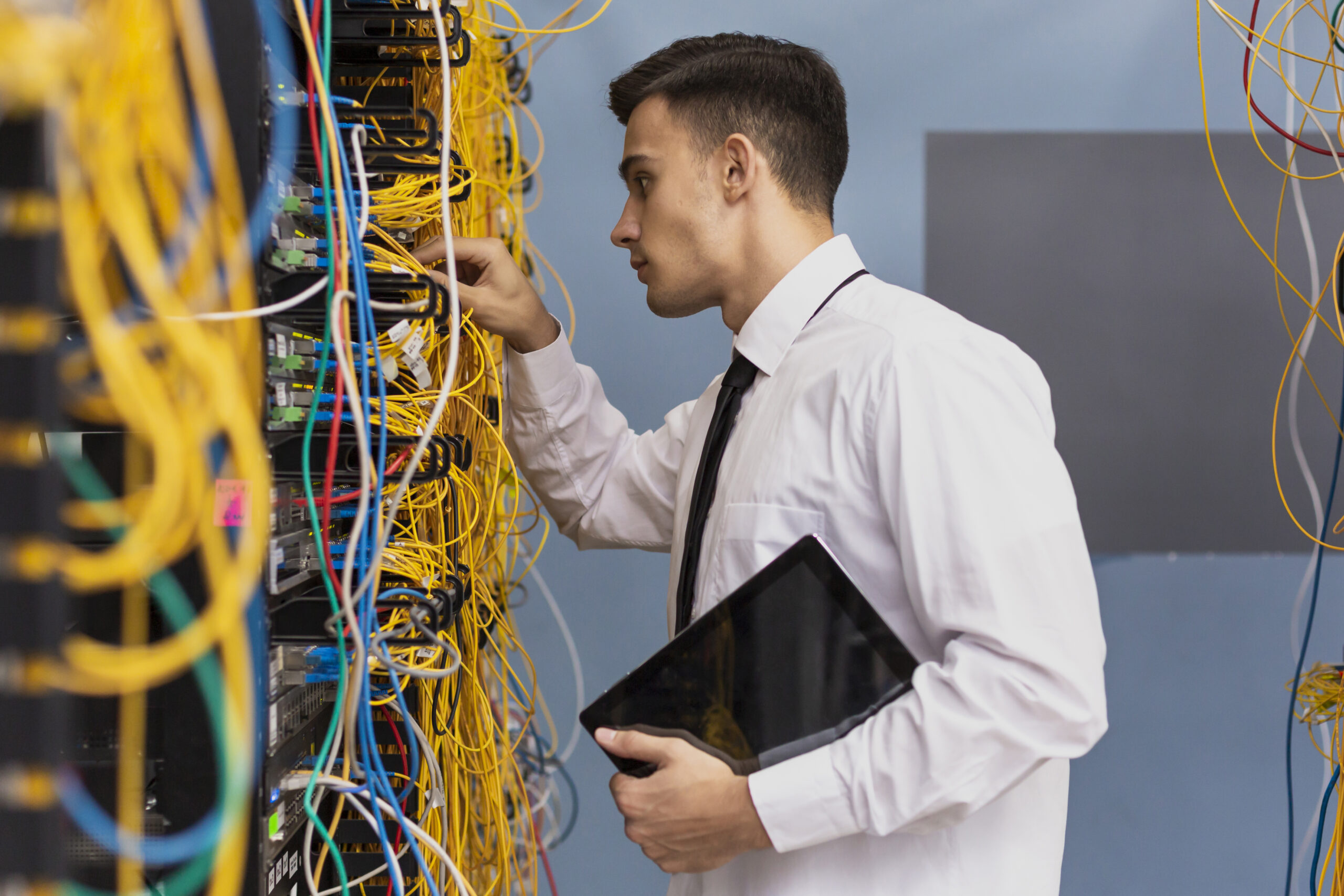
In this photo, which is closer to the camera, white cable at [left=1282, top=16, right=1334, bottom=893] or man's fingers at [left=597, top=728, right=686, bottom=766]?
man's fingers at [left=597, top=728, right=686, bottom=766]

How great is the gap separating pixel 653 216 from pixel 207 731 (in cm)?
79

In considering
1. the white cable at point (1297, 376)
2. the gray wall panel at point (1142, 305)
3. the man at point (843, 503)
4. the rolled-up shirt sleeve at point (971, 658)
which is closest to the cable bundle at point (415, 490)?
the man at point (843, 503)

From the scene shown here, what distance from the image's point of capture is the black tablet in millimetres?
782

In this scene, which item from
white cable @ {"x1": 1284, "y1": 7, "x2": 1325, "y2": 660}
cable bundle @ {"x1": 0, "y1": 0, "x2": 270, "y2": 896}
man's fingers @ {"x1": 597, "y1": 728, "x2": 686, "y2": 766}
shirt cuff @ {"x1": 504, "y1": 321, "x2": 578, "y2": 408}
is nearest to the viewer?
cable bundle @ {"x1": 0, "y1": 0, "x2": 270, "y2": 896}

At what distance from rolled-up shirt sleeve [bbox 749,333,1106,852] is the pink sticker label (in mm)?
487

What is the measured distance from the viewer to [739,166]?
1.12 m

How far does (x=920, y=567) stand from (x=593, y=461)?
707 mm

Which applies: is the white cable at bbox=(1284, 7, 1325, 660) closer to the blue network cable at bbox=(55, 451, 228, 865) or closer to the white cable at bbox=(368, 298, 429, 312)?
the white cable at bbox=(368, 298, 429, 312)

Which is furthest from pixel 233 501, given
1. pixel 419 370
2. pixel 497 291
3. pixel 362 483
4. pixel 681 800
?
pixel 497 291

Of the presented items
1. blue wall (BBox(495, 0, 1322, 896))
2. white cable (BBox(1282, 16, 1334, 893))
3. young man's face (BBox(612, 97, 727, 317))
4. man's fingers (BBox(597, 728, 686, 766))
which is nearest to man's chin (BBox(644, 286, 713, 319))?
young man's face (BBox(612, 97, 727, 317))

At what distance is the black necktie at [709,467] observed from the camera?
3.34ft


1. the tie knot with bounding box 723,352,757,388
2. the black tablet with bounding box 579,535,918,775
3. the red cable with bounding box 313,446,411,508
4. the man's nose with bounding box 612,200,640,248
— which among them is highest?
the man's nose with bounding box 612,200,640,248

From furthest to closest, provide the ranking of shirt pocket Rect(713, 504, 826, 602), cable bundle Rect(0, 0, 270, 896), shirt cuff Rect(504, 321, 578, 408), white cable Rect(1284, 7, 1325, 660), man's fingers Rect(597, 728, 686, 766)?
white cable Rect(1284, 7, 1325, 660), shirt cuff Rect(504, 321, 578, 408), shirt pocket Rect(713, 504, 826, 602), man's fingers Rect(597, 728, 686, 766), cable bundle Rect(0, 0, 270, 896)

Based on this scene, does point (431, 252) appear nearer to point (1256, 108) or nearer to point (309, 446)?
point (309, 446)
